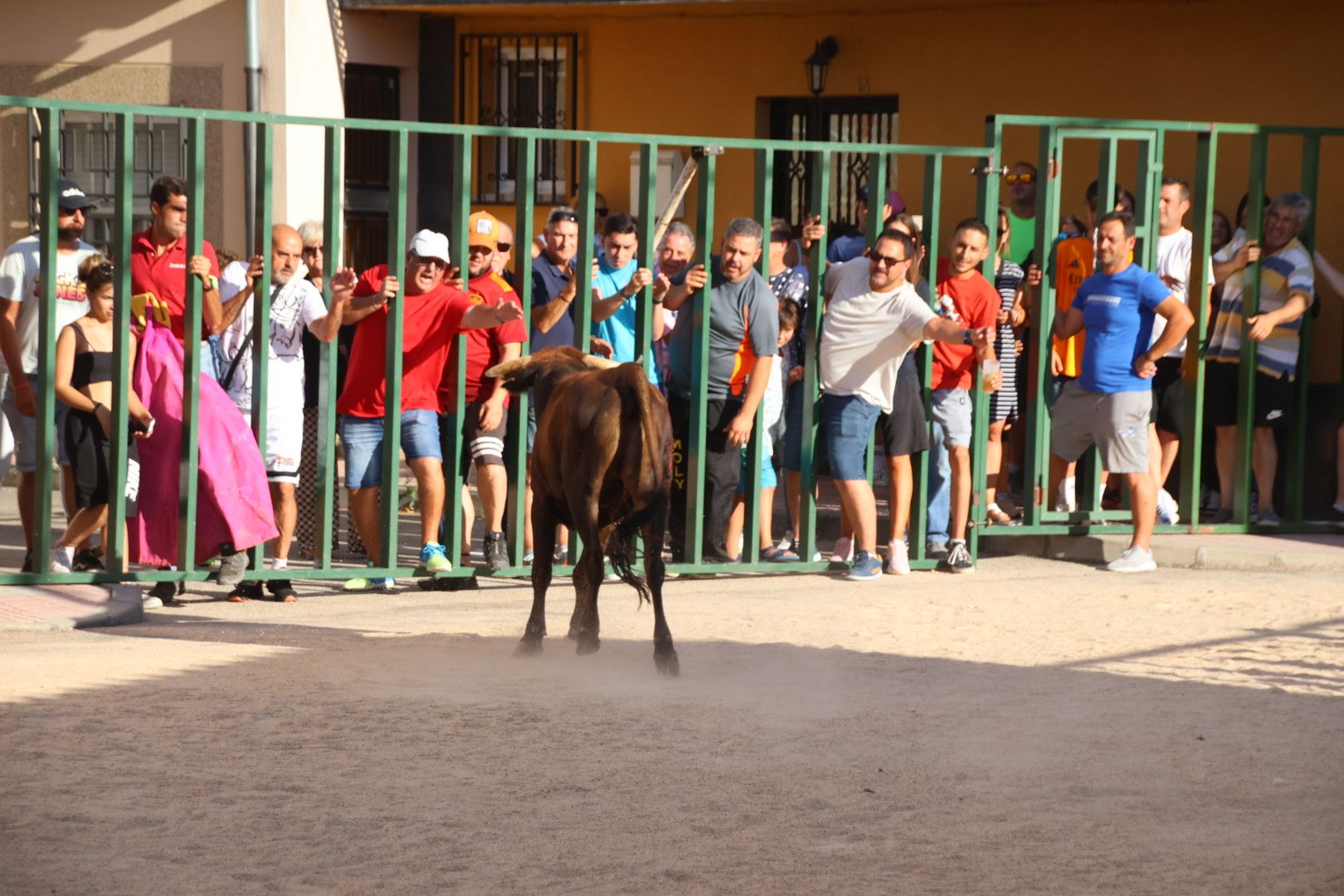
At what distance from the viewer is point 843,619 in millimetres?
8688

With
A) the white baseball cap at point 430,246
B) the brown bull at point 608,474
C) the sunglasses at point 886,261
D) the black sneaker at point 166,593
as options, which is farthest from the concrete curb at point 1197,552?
the black sneaker at point 166,593

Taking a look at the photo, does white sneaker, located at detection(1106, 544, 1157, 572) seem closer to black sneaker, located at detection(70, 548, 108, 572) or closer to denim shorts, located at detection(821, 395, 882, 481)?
denim shorts, located at detection(821, 395, 882, 481)

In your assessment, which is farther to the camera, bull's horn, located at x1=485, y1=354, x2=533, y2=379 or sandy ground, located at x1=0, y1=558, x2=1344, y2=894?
bull's horn, located at x1=485, y1=354, x2=533, y2=379

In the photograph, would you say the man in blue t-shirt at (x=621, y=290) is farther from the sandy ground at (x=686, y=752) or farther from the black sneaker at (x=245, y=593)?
the black sneaker at (x=245, y=593)

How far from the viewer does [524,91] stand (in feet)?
53.6

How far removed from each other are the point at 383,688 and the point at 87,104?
318cm

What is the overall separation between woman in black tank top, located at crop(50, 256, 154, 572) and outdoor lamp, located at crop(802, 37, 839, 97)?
7676 millimetres

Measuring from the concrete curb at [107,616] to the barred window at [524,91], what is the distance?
814 cm

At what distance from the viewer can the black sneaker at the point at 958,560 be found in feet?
33.4

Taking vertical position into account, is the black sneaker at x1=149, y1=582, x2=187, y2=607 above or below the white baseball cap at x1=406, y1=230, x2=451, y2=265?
below

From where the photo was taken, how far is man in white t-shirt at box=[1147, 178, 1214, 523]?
35.6 feet

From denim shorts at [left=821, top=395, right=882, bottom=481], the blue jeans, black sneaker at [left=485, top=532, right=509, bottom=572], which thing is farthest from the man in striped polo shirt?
black sneaker at [left=485, top=532, right=509, bottom=572]

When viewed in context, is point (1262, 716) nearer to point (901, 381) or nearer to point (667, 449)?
point (667, 449)

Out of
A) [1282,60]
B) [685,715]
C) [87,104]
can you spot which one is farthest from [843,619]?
[1282,60]
